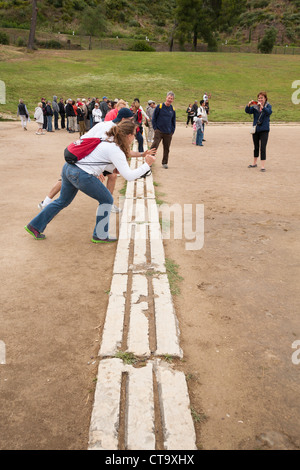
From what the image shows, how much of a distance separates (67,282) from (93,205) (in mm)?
2989

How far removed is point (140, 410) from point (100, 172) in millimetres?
3089

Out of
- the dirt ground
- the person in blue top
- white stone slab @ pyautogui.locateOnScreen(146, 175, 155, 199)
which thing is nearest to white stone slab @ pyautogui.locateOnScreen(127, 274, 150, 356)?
the dirt ground

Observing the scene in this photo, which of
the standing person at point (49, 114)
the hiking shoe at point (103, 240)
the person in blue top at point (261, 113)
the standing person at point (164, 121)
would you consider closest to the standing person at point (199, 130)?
the standing person at point (164, 121)

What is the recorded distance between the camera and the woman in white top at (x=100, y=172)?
4309 millimetres

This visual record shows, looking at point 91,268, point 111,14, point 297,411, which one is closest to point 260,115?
point 91,268

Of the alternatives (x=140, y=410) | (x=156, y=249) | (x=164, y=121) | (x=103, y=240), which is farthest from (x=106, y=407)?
(x=164, y=121)

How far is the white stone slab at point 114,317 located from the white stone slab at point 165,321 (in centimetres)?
31

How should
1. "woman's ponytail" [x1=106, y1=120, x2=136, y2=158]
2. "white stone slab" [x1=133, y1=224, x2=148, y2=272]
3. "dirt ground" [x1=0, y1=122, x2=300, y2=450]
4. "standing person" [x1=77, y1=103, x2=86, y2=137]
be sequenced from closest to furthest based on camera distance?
"dirt ground" [x1=0, y1=122, x2=300, y2=450] → "white stone slab" [x1=133, y1=224, x2=148, y2=272] → "woman's ponytail" [x1=106, y1=120, x2=136, y2=158] → "standing person" [x1=77, y1=103, x2=86, y2=137]

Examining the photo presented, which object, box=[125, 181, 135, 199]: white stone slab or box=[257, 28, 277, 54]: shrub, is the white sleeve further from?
box=[257, 28, 277, 54]: shrub

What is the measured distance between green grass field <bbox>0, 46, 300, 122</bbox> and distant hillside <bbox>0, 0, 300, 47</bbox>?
2523 cm

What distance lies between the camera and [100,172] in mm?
4625

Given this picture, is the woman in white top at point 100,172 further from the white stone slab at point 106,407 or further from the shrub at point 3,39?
the shrub at point 3,39

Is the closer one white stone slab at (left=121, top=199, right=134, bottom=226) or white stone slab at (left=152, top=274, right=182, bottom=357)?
white stone slab at (left=152, top=274, right=182, bottom=357)

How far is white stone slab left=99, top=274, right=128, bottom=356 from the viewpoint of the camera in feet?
9.25
